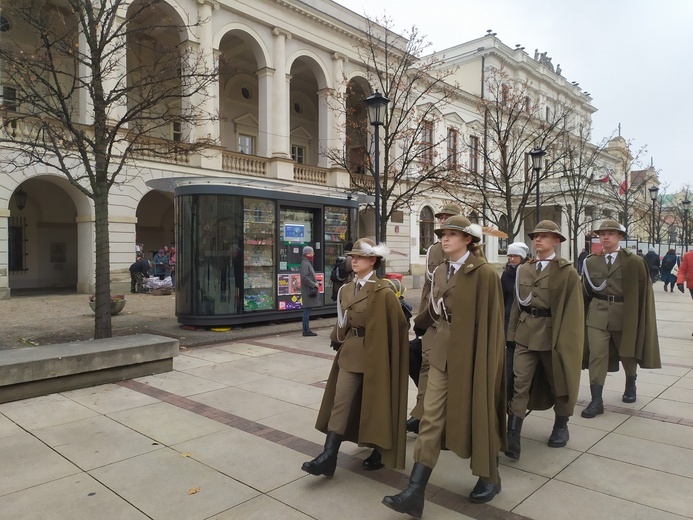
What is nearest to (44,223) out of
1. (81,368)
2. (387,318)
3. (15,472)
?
(81,368)

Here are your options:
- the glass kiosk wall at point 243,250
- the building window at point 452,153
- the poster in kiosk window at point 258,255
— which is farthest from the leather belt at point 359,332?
the building window at point 452,153

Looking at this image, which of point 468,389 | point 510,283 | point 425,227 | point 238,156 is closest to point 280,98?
point 238,156

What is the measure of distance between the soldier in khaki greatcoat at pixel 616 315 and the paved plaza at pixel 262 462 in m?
0.54

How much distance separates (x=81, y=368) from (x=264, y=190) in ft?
18.6

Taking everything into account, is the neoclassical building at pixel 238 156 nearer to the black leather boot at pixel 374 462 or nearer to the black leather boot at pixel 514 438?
the black leather boot at pixel 514 438

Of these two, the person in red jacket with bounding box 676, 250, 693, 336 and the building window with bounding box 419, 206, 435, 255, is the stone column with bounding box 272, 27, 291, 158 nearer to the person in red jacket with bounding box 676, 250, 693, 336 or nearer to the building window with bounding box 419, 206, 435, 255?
the building window with bounding box 419, 206, 435, 255

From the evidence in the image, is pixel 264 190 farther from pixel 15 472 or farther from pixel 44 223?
pixel 44 223

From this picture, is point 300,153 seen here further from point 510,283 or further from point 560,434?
point 560,434

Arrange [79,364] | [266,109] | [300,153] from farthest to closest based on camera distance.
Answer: [300,153] → [266,109] → [79,364]

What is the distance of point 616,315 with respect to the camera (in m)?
5.29

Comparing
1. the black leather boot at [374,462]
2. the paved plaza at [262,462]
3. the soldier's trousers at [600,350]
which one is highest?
the soldier's trousers at [600,350]

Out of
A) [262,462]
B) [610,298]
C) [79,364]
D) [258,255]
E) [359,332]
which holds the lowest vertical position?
[262,462]

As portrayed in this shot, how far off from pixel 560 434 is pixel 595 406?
1.11 m

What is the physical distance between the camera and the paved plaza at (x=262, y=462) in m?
3.22
